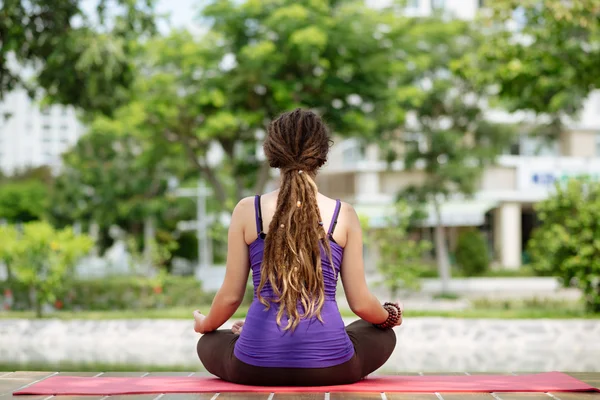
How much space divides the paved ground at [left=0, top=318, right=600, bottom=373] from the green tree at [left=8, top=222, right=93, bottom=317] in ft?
5.05

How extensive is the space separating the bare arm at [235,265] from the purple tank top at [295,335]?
0.21ft

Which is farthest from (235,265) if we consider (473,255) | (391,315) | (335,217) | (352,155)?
(352,155)

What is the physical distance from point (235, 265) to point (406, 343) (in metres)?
8.47

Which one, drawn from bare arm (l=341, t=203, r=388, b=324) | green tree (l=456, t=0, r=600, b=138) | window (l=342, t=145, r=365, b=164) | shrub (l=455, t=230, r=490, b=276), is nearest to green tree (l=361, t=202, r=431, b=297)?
green tree (l=456, t=0, r=600, b=138)

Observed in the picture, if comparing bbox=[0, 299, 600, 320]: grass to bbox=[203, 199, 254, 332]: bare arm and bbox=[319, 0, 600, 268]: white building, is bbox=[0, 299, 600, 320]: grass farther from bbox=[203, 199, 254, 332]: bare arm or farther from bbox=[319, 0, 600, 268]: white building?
bbox=[319, 0, 600, 268]: white building

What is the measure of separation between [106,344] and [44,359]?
2650 mm

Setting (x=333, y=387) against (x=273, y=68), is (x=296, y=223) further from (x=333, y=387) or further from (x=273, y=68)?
(x=273, y=68)

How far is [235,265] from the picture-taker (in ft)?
13.1

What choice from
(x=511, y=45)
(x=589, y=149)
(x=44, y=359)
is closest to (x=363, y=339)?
(x=44, y=359)

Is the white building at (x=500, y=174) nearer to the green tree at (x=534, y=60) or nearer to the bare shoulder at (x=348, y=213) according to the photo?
the green tree at (x=534, y=60)

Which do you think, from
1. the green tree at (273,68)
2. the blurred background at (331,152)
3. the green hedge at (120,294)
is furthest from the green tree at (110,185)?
the green hedge at (120,294)

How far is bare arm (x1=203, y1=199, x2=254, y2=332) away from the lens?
157 inches

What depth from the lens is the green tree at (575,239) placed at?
1320 centimetres

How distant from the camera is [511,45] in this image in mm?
13578
